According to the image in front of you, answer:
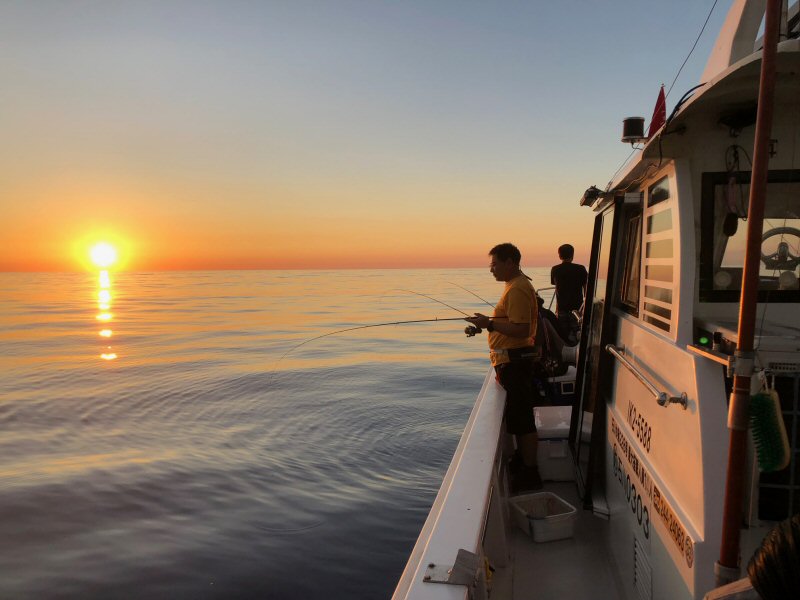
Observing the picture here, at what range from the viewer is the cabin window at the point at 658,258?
2.80 metres

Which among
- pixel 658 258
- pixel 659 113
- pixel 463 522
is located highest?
pixel 659 113

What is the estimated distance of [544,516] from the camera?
413 cm

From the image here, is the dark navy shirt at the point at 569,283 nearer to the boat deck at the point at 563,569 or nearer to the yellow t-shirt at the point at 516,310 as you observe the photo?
the yellow t-shirt at the point at 516,310

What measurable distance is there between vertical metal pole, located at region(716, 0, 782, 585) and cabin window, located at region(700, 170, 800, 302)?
3.51 ft

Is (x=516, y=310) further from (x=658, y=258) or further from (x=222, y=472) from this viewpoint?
(x=222, y=472)

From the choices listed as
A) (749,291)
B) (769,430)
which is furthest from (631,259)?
(749,291)

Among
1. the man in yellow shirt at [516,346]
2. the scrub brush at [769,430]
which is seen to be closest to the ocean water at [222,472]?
the man in yellow shirt at [516,346]

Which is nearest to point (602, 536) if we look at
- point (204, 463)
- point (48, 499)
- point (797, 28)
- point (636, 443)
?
point (636, 443)

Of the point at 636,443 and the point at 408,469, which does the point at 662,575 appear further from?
the point at 408,469

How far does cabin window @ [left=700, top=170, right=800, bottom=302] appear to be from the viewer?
2533 mm

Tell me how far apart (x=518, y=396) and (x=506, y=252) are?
3.77 ft

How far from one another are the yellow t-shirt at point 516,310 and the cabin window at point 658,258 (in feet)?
3.85

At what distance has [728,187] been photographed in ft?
8.41

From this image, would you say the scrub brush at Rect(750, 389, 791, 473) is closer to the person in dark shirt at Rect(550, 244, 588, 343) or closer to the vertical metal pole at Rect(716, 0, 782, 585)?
the vertical metal pole at Rect(716, 0, 782, 585)
